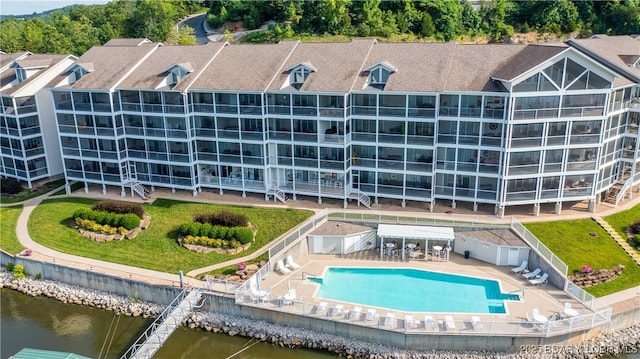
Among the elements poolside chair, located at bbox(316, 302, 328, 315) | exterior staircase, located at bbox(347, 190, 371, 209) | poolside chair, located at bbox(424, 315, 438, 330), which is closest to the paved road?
exterior staircase, located at bbox(347, 190, 371, 209)

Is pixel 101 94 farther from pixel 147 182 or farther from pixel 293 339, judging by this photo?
pixel 293 339

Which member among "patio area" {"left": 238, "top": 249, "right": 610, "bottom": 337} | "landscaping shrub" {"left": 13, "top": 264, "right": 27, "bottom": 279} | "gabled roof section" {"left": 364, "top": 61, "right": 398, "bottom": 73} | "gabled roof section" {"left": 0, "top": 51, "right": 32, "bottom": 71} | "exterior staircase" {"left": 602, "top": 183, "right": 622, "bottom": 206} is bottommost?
"landscaping shrub" {"left": 13, "top": 264, "right": 27, "bottom": 279}

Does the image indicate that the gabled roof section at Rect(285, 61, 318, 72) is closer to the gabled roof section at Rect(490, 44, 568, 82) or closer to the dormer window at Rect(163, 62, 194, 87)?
the dormer window at Rect(163, 62, 194, 87)

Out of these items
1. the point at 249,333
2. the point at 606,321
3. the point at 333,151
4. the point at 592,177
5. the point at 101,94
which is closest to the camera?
the point at 606,321

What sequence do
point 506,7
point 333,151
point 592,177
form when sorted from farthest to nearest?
point 506,7 < point 333,151 < point 592,177

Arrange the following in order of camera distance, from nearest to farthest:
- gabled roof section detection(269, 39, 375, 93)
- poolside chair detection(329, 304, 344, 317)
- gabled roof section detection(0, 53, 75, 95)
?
poolside chair detection(329, 304, 344, 317) → gabled roof section detection(269, 39, 375, 93) → gabled roof section detection(0, 53, 75, 95)

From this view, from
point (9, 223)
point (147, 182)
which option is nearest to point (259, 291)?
point (147, 182)
